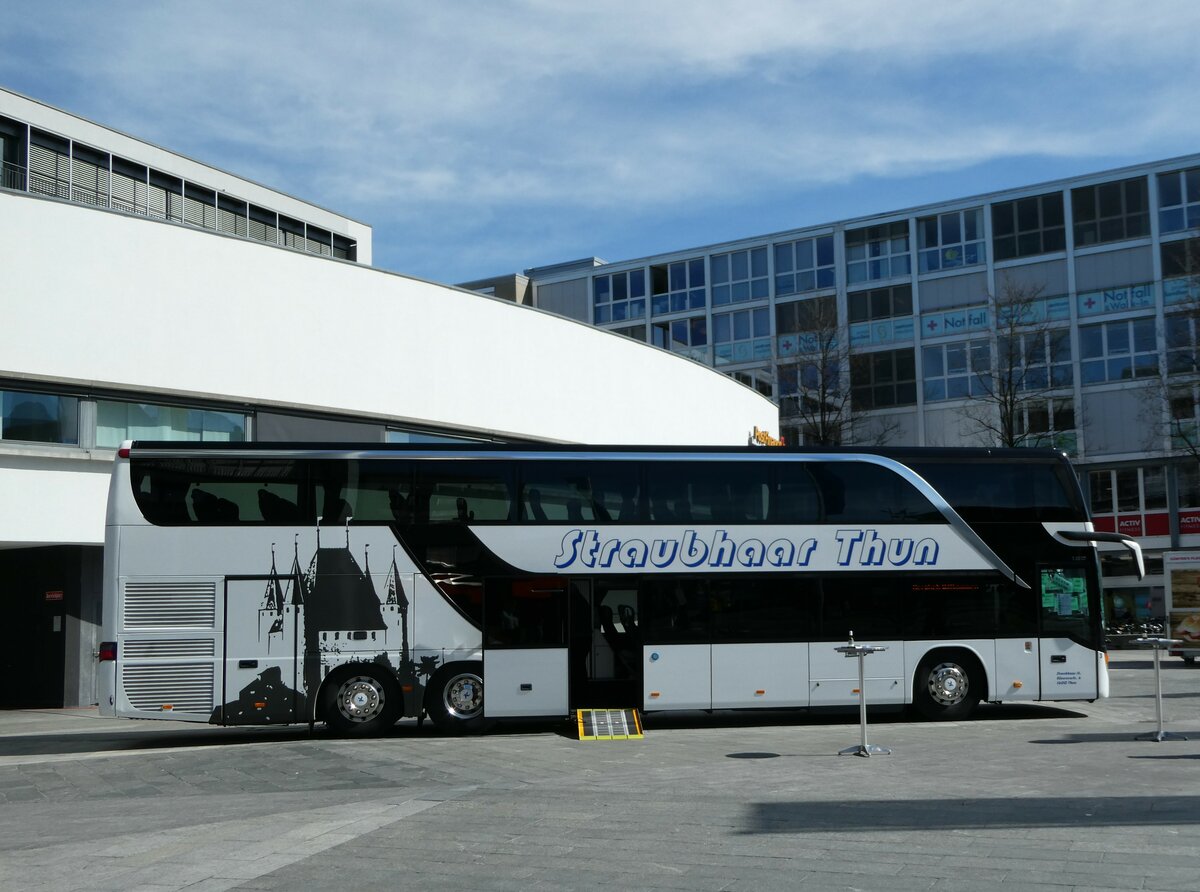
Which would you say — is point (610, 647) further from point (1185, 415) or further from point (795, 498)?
point (1185, 415)

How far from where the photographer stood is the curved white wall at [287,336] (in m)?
20.3

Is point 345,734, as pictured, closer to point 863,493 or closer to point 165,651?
point 165,651

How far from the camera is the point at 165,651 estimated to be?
15.6 m

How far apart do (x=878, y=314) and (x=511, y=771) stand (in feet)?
148

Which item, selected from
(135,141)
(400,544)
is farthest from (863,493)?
(135,141)

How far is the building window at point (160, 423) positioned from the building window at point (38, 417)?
44 centimetres

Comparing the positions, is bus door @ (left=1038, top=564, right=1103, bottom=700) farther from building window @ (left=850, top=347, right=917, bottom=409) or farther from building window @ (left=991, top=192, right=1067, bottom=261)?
building window @ (left=991, top=192, right=1067, bottom=261)

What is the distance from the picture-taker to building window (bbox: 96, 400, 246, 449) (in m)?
20.9

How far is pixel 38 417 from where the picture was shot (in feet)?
66.1

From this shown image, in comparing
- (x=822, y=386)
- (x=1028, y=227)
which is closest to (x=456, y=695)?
(x=822, y=386)

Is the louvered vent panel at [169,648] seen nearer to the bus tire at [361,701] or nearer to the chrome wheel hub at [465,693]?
the bus tire at [361,701]

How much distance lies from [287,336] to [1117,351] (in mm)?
37278

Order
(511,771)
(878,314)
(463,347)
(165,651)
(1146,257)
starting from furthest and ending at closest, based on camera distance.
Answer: (878,314), (1146,257), (463,347), (165,651), (511,771)

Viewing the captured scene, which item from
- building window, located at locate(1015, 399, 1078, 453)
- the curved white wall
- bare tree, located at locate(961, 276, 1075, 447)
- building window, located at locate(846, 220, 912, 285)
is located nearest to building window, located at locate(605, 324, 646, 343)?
building window, located at locate(846, 220, 912, 285)
